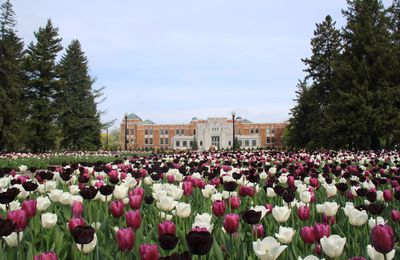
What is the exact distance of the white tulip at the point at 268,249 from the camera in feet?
6.42

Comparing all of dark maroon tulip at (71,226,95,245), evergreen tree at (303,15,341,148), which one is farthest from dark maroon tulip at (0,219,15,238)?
evergreen tree at (303,15,341,148)

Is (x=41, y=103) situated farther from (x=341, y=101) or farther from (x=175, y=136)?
(x=175, y=136)

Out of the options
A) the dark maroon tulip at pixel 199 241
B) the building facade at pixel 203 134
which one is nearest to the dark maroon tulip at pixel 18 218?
the dark maroon tulip at pixel 199 241

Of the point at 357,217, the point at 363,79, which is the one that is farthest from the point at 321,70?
the point at 357,217

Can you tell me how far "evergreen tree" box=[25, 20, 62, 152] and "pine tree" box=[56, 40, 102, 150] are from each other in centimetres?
296

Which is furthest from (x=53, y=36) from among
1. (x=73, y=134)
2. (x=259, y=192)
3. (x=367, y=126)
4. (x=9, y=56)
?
(x=259, y=192)

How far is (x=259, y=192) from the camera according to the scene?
17.2ft

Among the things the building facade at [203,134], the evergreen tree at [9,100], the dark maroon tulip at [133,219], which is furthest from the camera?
the building facade at [203,134]

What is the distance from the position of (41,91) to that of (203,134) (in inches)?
2866

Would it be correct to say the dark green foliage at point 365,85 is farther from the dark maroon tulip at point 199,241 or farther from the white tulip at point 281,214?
the dark maroon tulip at point 199,241

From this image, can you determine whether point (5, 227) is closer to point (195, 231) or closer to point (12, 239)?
point (12, 239)

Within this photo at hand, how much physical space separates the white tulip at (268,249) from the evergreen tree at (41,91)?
40019mm

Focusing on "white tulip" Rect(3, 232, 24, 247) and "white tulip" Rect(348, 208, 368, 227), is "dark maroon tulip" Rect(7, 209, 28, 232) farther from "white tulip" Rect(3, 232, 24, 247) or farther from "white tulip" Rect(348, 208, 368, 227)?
"white tulip" Rect(348, 208, 368, 227)

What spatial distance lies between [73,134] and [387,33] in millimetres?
34968
